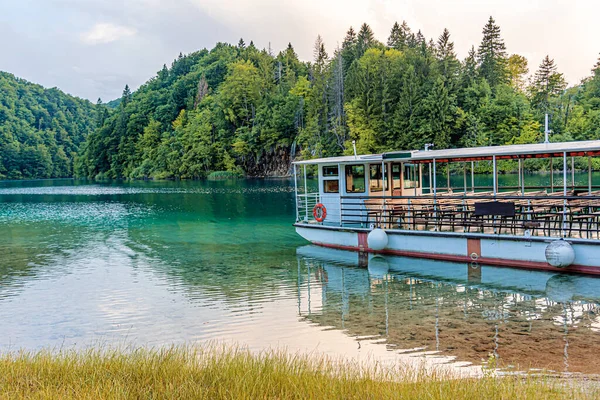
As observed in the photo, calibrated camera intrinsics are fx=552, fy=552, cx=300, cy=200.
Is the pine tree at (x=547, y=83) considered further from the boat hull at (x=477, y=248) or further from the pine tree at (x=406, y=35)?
the boat hull at (x=477, y=248)

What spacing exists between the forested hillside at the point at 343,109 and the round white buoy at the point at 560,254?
2525 inches

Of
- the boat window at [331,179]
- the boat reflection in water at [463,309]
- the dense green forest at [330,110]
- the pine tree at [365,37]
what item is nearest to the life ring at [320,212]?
the boat window at [331,179]

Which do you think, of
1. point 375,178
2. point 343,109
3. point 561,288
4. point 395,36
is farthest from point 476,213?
point 395,36

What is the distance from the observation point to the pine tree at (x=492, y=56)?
94688 mm

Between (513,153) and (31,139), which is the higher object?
(31,139)

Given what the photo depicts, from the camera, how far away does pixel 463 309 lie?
12352 mm

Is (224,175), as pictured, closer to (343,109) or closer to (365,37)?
(343,109)

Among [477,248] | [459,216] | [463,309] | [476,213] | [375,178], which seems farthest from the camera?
[375,178]

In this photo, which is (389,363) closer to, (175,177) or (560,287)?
(560,287)

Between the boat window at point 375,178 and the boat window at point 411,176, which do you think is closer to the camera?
the boat window at point 375,178

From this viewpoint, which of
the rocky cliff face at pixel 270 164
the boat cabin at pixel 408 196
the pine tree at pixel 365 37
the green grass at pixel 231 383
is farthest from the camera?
the pine tree at pixel 365 37

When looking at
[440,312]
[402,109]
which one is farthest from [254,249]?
[402,109]

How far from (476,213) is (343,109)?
79.7m

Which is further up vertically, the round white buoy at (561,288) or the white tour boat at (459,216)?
the white tour boat at (459,216)
